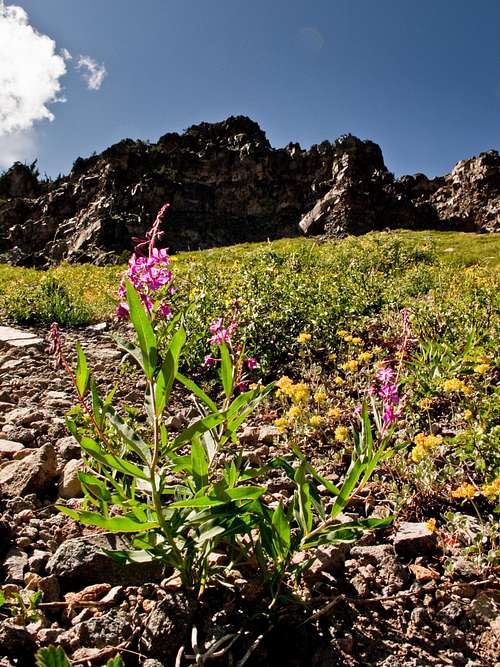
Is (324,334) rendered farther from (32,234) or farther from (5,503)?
(32,234)

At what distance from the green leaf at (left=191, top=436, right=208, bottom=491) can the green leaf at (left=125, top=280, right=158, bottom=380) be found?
37 cm

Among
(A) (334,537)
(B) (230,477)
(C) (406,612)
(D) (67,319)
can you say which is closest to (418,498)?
(C) (406,612)

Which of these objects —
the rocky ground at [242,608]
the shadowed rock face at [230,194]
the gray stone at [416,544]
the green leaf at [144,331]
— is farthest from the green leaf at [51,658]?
the shadowed rock face at [230,194]

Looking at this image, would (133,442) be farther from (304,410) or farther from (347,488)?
(304,410)

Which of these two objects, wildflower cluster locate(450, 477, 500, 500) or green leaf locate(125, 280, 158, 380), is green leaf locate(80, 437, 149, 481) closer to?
green leaf locate(125, 280, 158, 380)

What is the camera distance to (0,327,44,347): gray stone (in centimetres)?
567

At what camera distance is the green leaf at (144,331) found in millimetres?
1356

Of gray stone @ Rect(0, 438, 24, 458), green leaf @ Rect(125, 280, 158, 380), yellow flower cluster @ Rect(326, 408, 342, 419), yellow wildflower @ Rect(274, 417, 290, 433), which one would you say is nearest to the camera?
green leaf @ Rect(125, 280, 158, 380)

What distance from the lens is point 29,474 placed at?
8.18 feet

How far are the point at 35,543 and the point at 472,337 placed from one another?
3666 mm

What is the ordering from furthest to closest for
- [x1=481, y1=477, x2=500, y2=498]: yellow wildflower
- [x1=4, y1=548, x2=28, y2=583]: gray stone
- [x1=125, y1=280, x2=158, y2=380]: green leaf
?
[x1=481, y1=477, x2=500, y2=498]: yellow wildflower, [x1=4, y1=548, x2=28, y2=583]: gray stone, [x1=125, y1=280, x2=158, y2=380]: green leaf

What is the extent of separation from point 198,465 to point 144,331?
57 centimetres

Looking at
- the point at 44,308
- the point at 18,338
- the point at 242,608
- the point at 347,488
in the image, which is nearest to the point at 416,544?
the point at 347,488

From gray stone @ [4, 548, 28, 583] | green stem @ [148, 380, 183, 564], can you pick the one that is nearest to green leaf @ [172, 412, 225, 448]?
green stem @ [148, 380, 183, 564]
